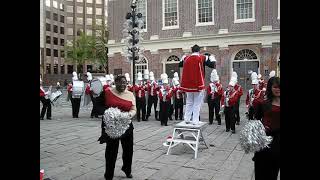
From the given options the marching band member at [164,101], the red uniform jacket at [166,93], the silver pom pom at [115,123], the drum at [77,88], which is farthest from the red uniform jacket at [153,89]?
the silver pom pom at [115,123]

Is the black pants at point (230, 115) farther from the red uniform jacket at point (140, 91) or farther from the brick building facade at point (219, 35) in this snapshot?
the brick building facade at point (219, 35)

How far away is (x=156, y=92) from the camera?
14.8 metres

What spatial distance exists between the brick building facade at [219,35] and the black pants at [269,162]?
20.4 m

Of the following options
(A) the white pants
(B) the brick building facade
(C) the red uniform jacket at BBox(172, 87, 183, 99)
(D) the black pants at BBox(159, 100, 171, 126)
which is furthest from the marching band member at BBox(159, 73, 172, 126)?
(B) the brick building facade

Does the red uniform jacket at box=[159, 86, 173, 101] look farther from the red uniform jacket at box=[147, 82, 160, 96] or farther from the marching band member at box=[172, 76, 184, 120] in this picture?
the red uniform jacket at box=[147, 82, 160, 96]

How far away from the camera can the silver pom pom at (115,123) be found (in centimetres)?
536

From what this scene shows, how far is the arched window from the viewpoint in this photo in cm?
2400

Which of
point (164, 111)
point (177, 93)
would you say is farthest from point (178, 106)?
point (164, 111)

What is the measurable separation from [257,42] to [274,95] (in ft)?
68.3

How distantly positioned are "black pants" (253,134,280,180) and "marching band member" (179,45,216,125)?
3.88 meters

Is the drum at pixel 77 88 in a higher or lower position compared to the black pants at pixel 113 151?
higher
